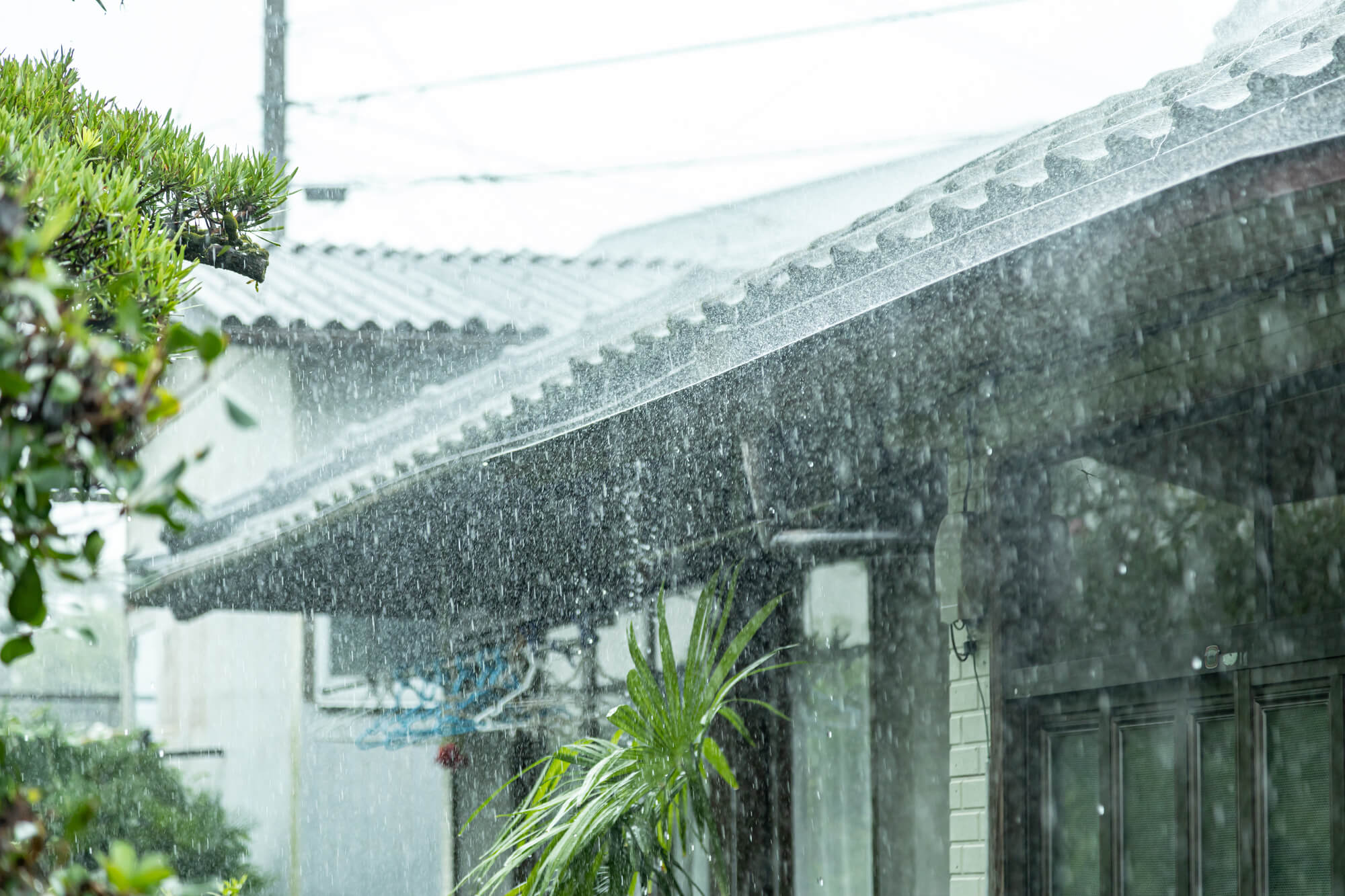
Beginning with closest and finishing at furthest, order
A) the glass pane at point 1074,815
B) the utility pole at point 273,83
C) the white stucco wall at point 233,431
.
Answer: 1. the glass pane at point 1074,815
2. the utility pole at point 273,83
3. the white stucco wall at point 233,431

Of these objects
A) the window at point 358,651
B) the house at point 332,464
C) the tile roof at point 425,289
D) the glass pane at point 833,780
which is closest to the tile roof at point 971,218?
the glass pane at point 833,780

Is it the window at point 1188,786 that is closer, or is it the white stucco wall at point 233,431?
the window at point 1188,786

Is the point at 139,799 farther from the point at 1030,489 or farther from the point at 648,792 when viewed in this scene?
the point at 1030,489

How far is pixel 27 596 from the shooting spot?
3.34 ft

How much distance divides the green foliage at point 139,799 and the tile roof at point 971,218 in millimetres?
5113

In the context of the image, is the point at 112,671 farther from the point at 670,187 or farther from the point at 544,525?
the point at 544,525

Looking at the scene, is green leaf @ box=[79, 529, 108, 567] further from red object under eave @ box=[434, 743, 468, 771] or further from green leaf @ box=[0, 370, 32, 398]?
red object under eave @ box=[434, 743, 468, 771]

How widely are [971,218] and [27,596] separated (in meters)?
2.14

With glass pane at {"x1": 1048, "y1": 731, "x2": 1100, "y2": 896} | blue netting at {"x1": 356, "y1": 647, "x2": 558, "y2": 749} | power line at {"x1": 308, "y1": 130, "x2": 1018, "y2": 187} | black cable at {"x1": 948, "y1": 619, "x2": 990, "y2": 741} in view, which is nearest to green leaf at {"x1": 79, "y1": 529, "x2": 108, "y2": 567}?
glass pane at {"x1": 1048, "y1": 731, "x2": 1100, "y2": 896}

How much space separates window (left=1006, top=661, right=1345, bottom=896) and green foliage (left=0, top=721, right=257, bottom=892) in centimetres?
728

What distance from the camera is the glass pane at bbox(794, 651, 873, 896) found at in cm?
516

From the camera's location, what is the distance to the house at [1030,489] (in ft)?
8.81

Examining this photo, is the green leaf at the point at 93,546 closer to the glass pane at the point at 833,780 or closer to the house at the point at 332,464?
the glass pane at the point at 833,780

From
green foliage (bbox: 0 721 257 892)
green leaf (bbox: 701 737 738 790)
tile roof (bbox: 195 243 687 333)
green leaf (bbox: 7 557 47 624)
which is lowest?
green foliage (bbox: 0 721 257 892)
